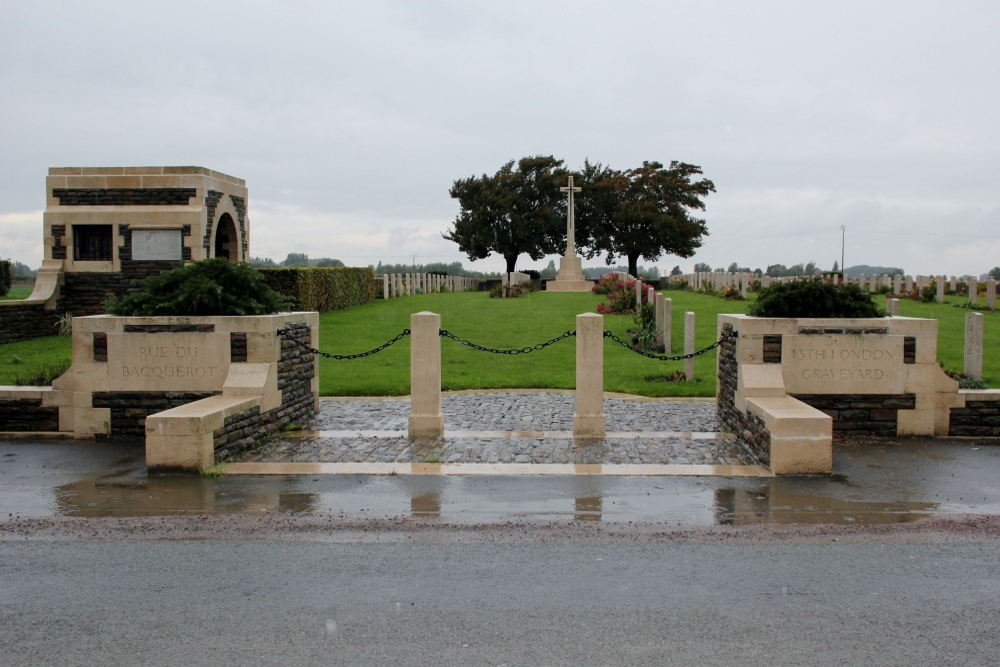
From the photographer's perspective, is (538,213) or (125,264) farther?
(538,213)

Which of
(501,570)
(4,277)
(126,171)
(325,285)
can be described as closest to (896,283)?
(325,285)

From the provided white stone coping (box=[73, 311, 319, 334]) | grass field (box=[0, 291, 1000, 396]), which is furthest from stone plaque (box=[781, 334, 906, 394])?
white stone coping (box=[73, 311, 319, 334])

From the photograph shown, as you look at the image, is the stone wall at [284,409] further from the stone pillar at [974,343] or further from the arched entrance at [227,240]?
the arched entrance at [227,240]

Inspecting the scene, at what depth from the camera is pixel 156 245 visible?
23812 mm

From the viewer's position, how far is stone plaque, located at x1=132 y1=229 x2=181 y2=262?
23734 millimetres

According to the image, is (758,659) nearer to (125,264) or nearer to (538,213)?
(125,264)

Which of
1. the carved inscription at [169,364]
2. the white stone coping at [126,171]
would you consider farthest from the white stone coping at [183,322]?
the white stone coping at [126,171]

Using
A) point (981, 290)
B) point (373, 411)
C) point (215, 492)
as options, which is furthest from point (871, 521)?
point (981, 290)

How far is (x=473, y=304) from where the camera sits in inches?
1220

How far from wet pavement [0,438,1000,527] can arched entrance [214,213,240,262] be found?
19769 mm

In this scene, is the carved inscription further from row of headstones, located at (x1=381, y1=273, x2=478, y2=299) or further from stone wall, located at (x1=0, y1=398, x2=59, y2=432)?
row of headstones, located at (x1=381, y1=273, x2=478, y2=299)

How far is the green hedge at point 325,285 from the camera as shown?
2498cm

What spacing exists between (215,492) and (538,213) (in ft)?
194

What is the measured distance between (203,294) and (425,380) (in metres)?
2.85
